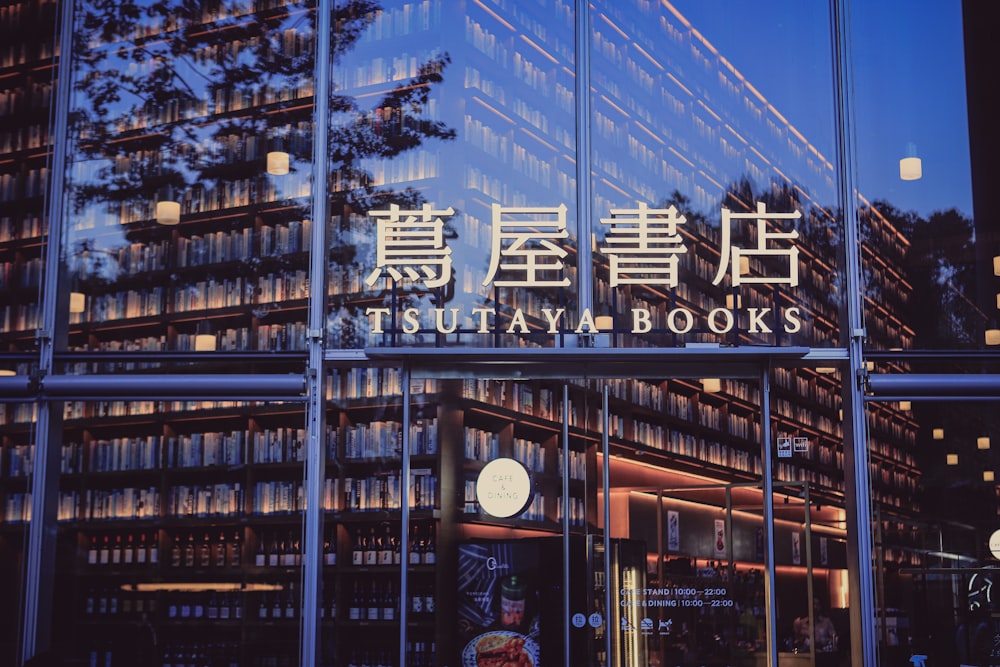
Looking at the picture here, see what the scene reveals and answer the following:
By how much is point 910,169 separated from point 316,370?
4.86 m

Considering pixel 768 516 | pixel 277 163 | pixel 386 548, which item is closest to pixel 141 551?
pixel 386 548

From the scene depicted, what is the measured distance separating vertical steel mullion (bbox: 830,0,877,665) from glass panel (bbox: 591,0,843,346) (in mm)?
84

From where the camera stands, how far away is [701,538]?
359 inches

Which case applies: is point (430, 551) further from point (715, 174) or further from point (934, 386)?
point (934, 386)

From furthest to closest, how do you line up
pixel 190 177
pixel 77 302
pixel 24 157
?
pixel 24 157
pixel 190 177
pixel 77 302

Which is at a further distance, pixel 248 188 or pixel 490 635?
pixel 248 188

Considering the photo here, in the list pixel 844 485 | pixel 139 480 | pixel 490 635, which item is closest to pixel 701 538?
pixel 844 485

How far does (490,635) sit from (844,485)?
2854 mm

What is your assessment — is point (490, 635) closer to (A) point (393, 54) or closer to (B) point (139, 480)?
(B) point (139, 480)

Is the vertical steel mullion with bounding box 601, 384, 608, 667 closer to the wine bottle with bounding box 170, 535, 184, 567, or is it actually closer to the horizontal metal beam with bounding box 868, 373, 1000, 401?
the horizontal metal beam with bounding box 868, 373, 1000, 401

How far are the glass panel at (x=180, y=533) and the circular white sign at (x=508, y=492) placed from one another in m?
1.42

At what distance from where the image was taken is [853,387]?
930 centimetres

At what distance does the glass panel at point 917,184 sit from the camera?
945 centimetres

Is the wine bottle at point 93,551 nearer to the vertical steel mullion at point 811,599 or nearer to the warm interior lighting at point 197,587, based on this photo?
the warm interior lighting at point 197,587
